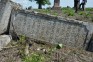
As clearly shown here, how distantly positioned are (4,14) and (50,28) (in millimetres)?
1257

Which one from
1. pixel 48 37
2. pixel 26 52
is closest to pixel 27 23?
pixel 48 37

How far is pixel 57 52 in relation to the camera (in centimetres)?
643

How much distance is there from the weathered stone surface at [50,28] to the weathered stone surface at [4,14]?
0.17m

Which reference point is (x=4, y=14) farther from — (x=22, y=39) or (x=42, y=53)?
(x=42, y=53)

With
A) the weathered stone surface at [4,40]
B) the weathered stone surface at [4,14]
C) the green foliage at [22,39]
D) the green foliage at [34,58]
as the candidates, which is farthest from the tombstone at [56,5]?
the green foliage at [34,58]

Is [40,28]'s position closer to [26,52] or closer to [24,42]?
[24,42]

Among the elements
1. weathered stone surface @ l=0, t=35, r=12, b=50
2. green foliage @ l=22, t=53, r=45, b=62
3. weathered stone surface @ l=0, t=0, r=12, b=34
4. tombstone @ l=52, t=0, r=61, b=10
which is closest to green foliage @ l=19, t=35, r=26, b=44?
weathered stone surface @ l=0, t=35, r=12, b=50

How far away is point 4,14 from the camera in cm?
728

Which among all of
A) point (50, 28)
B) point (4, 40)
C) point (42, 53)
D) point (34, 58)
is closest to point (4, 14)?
point (4, 40)

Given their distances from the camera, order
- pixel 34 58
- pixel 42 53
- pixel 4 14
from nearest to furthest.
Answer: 1. pixel 34 58
2. pixel 42 53
3. pixel 4 14

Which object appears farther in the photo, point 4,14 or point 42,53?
point 4,14

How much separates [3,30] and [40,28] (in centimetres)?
99

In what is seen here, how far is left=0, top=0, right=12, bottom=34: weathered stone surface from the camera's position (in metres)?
7.27

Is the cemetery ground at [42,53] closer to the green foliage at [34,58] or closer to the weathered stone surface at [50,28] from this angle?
the green foliage at [34,58]
